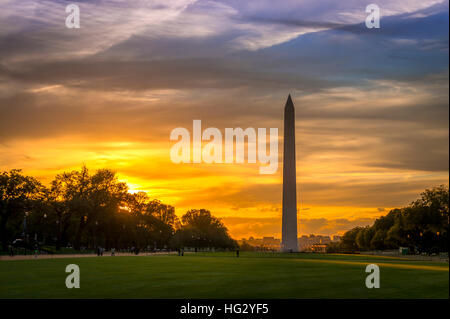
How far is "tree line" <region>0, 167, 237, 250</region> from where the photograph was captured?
339 ft

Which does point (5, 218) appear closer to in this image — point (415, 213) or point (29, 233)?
point (29, 233)

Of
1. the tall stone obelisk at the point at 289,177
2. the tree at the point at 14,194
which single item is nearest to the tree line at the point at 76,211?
the tree at the point at 14,194

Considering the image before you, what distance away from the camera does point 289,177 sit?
100 m

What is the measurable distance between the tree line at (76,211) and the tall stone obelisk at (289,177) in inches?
1535

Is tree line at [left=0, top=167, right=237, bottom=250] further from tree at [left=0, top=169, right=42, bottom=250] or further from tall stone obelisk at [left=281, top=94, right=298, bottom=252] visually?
tall stone obelisk at [left=281, top=94, right=298, bottom=252]

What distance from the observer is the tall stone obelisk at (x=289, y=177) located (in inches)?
3905

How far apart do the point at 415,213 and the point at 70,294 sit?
94874 millimetres

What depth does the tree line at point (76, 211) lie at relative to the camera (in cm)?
10338

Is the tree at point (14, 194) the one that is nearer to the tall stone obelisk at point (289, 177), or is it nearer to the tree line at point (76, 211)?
the tree line at point (76, 211)

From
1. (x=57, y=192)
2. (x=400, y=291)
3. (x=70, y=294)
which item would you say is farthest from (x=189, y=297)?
(x=57, y=192)

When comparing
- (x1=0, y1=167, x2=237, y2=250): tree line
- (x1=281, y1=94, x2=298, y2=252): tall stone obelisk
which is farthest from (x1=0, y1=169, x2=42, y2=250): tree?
(x1=281, y1=94, x2=298, y2=252): tall stone obelisk

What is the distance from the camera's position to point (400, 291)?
26734 millimetres

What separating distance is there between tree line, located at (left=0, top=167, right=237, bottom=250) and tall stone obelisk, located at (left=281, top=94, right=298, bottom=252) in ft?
128
